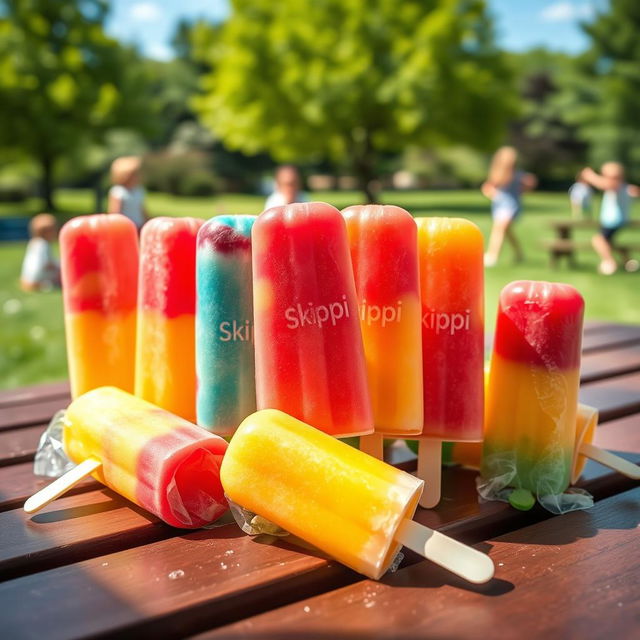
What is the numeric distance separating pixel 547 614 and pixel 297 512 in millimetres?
431

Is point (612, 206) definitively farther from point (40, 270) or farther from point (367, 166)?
point (367, 166)

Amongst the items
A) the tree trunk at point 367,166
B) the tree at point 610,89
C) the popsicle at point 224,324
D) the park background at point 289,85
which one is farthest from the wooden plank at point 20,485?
the tree at point 610,89

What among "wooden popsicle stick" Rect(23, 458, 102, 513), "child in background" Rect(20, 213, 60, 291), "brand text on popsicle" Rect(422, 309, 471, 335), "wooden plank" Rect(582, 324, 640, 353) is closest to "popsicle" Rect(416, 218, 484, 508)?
"brand text on popsicle" Rect(422, 309, 471, 335)

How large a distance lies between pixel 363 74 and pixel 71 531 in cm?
2323

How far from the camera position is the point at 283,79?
2372 centimetres

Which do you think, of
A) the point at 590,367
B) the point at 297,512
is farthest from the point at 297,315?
the point at 590,367

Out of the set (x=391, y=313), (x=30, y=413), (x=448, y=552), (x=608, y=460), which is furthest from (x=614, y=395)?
(x=30, y=413)

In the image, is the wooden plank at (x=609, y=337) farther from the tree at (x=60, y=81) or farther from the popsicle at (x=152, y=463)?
the tree at (x=60, y=81)

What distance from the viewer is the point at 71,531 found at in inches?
55.3

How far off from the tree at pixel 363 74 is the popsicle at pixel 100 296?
21766 millimetres

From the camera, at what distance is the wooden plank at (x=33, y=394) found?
234cm

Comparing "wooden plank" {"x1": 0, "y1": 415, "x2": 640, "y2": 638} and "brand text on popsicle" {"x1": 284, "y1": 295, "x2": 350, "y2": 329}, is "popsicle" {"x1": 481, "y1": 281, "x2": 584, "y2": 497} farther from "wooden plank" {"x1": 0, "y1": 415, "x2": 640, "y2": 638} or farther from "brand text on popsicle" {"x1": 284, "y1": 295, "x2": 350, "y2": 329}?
"brand text on popsicle" {"x1": 284, "y1": 295, "x2": 350, "y2": 329}

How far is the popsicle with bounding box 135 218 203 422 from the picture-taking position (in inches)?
65.2

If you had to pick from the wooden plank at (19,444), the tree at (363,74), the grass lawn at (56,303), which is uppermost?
the tree at (363,74)
